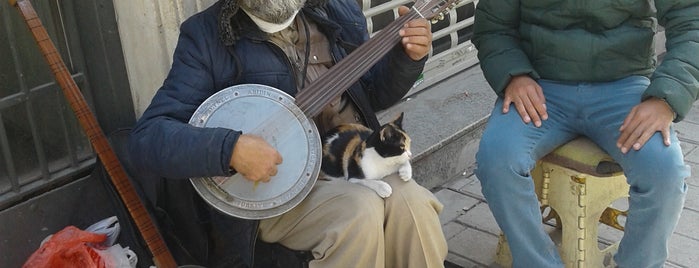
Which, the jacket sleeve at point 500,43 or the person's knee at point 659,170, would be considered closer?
the person's knee at point 659,170

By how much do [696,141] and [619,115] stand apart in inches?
72.8

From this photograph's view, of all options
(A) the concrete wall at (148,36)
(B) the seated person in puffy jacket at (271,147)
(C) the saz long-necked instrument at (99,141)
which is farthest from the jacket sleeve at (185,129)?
(A) the concrete wall at (148,36)

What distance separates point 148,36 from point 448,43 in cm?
197

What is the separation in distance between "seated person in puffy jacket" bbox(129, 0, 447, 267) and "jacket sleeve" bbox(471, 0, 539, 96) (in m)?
0.32

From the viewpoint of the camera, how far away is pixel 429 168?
388 cm

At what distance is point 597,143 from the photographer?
281 cm

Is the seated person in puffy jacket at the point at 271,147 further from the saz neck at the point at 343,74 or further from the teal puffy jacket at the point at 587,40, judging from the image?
the teal puffy jacket at the point at 587,40

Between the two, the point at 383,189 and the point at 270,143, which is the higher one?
the point at 270,143

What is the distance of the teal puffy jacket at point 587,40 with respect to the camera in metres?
2.73

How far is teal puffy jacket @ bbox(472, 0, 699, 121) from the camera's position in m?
2.73

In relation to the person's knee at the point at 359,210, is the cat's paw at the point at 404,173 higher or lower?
higher

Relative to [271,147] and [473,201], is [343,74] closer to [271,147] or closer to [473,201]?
[271,147]

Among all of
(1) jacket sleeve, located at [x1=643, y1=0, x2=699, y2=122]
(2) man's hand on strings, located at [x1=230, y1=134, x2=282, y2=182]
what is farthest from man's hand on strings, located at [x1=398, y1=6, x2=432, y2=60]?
(1) jacket sleeve, located at [x1=643, y1=0, x2=699, y2=122]

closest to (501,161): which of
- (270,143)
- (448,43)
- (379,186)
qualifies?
(379,186)
